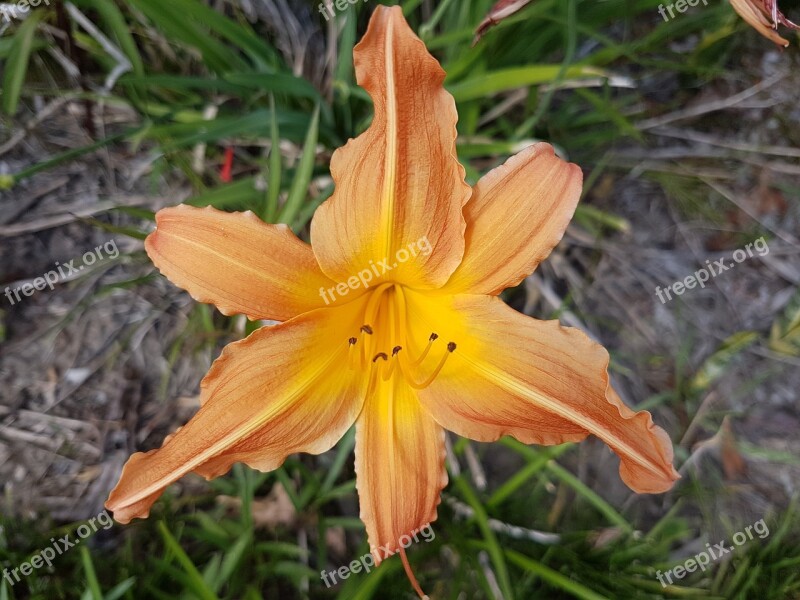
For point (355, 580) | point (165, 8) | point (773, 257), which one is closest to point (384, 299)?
point (355, 580)

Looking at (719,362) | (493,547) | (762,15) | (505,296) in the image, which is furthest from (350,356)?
(719,362)

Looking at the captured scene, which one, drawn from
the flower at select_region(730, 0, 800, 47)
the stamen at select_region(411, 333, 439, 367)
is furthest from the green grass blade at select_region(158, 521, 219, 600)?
the flower at select_region(730, 0, 800, 47)

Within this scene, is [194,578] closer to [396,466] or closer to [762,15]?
[396,466]

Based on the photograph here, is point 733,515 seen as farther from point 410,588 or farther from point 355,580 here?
point 355,580

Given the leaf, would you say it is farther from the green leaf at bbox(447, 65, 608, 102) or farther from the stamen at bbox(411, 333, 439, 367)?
the stamen at bbox(411, 333, 439, 367)

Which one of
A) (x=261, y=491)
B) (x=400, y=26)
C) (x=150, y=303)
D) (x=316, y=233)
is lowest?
(x=261, y=491)

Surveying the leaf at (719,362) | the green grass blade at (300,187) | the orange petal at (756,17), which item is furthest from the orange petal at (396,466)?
the leaf at (719,362)
